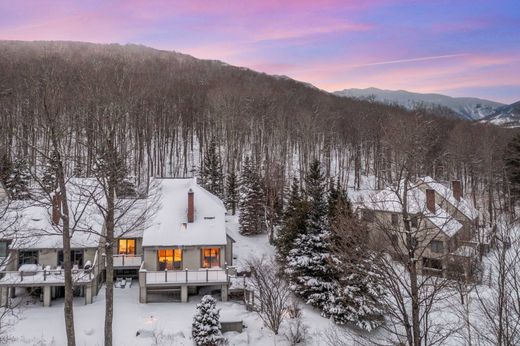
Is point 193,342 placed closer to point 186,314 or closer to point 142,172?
point 186,314

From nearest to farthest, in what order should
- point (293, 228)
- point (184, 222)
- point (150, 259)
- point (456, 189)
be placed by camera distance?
1. point (293, 228)
2. point (150, 259)
3. point (184, 222)
4. point (456, 189)

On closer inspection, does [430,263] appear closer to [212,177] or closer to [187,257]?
[187,257]

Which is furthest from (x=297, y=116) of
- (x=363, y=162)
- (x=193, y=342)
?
(x=193, y=342)

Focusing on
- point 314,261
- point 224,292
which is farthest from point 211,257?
point 314,261

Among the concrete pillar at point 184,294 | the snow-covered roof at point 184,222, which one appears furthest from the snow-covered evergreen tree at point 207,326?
the snow-covered roof at point 184,222

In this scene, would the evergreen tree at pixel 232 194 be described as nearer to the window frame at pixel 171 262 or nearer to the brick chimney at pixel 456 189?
the window frame at pixel 171 262

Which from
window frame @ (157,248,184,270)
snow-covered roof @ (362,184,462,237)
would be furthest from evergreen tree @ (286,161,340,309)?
window frame @ (157,248,184,270)
